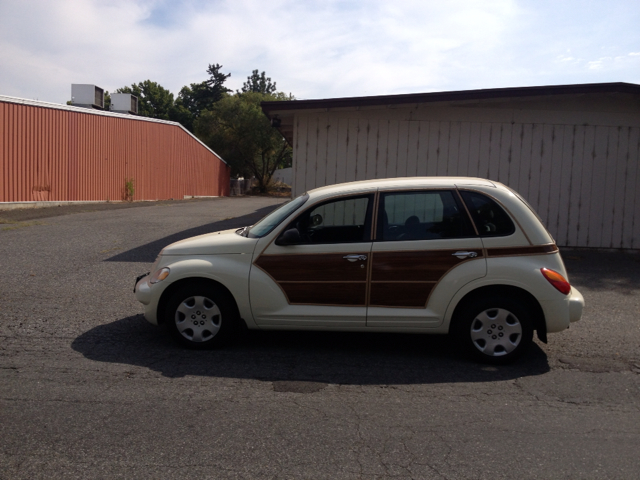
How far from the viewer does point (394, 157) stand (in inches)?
472

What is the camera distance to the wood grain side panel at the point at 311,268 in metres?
5.44

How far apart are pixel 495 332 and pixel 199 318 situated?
276 cm

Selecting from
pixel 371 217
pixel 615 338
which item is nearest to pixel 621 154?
pixel 615 338

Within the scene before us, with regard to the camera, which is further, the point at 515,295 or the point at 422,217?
the point at 422,217

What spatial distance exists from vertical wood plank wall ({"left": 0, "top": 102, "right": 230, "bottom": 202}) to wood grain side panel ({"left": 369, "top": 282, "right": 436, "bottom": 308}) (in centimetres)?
1845

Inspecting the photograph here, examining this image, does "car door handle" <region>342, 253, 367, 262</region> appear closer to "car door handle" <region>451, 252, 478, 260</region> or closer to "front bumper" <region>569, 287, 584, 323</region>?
"car door handle" <region>451, 252, 478, 260</region>

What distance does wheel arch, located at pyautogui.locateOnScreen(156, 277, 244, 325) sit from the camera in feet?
18.4

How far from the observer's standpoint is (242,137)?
187ft

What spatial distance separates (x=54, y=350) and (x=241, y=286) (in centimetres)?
186

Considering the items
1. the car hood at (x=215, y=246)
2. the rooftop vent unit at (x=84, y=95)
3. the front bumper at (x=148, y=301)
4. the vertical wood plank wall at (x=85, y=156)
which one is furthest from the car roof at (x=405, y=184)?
the rooftop vent unit at (x=84, y=95)

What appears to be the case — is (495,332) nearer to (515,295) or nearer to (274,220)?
(515,295)

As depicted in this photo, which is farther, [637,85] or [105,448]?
[637,85]

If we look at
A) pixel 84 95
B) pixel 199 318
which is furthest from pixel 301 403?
pixel 84 95

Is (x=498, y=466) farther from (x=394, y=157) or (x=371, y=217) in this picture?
(x=394, y=157)
